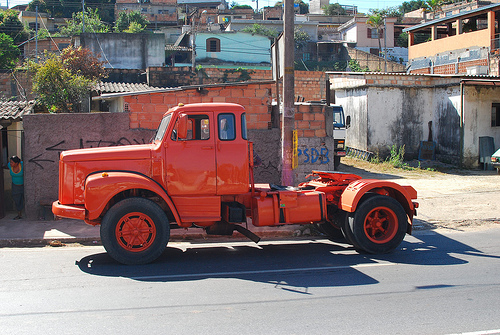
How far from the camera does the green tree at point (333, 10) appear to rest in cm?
7004

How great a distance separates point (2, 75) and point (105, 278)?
26.7 meters

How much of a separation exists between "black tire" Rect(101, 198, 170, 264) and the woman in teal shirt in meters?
4.52

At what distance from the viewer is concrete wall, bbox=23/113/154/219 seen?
33.9 feet

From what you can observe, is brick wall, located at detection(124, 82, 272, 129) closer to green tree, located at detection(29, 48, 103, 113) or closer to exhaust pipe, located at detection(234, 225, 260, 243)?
exhaust pipe, located at detection(234, 225, 260, 243)

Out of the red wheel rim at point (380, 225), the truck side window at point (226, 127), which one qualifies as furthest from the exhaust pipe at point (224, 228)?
the red wheel rim at point (380, 225)

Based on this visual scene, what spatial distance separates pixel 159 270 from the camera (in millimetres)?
6863

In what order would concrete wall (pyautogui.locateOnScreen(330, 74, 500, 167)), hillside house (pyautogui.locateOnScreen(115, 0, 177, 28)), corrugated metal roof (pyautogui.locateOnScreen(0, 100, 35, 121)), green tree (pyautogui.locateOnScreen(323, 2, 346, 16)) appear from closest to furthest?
corrugated metal roof (pyautogui.locateOnScreen(0, 100, 35, 121)) < concrete wall (pyautogui.locateOnScreen(330, 74, 500, 167)) < hillside house (pyautogui.locateOnScreen(115, 0, 177, 28)) < green tree (pyautogui.locateOnScreen(323, 2, 346, 16))

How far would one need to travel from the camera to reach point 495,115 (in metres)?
19.4

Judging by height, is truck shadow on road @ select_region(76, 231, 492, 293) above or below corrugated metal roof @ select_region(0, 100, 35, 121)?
below

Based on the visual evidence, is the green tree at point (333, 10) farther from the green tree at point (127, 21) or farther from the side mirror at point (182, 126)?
the side mirror at point (182, 126)

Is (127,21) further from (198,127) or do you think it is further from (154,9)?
(198,127)

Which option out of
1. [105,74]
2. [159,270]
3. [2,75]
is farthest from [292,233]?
[2,75]

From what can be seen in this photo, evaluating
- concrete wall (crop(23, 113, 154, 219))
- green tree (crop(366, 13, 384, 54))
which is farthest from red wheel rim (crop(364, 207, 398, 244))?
green tree (crop(366, 13, 384, 54))

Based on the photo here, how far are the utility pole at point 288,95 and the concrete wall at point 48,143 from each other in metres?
4.29
